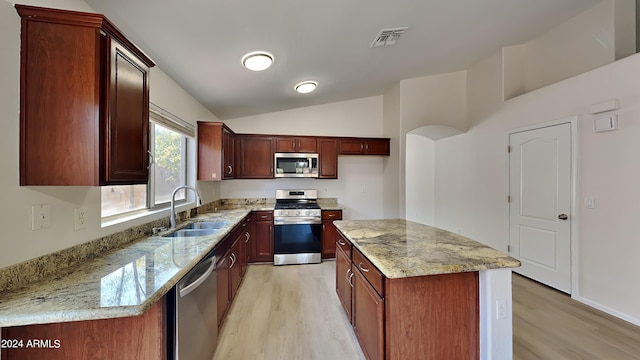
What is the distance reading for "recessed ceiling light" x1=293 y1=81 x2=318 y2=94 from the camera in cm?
338

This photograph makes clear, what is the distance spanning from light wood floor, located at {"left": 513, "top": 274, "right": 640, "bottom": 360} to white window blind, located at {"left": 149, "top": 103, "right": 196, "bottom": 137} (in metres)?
3.62

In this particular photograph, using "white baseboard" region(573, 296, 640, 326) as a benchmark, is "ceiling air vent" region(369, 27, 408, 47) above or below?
above

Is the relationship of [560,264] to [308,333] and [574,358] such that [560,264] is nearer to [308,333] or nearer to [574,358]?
[574,358]

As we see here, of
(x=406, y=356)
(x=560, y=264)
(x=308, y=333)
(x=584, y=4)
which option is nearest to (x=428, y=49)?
(x=584, y=4)

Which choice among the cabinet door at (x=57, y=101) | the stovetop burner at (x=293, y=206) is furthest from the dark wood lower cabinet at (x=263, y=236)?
the cabinet door at (x=57, y=101)

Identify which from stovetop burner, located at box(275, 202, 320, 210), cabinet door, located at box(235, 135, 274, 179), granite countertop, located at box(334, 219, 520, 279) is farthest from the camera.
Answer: cabinet door, located at box(235, 135, 274, 179)

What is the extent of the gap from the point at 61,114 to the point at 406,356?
219 cm

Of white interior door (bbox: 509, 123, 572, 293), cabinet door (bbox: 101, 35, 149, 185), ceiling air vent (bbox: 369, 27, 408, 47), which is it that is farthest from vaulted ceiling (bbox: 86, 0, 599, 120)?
white interior door (bbox: 509, 123, 572, 293)

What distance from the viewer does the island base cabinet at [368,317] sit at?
1.47m

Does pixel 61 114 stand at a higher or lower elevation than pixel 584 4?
lower

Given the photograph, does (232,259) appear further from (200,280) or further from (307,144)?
(307,144)

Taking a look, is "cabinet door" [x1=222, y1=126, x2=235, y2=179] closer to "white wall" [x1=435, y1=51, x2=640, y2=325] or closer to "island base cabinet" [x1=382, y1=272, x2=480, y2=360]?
"island base cabinet" [x1=382, y1=272, x2=480, y2=360]

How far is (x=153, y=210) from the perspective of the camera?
7.76ft

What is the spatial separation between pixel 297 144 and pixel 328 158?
604mm
